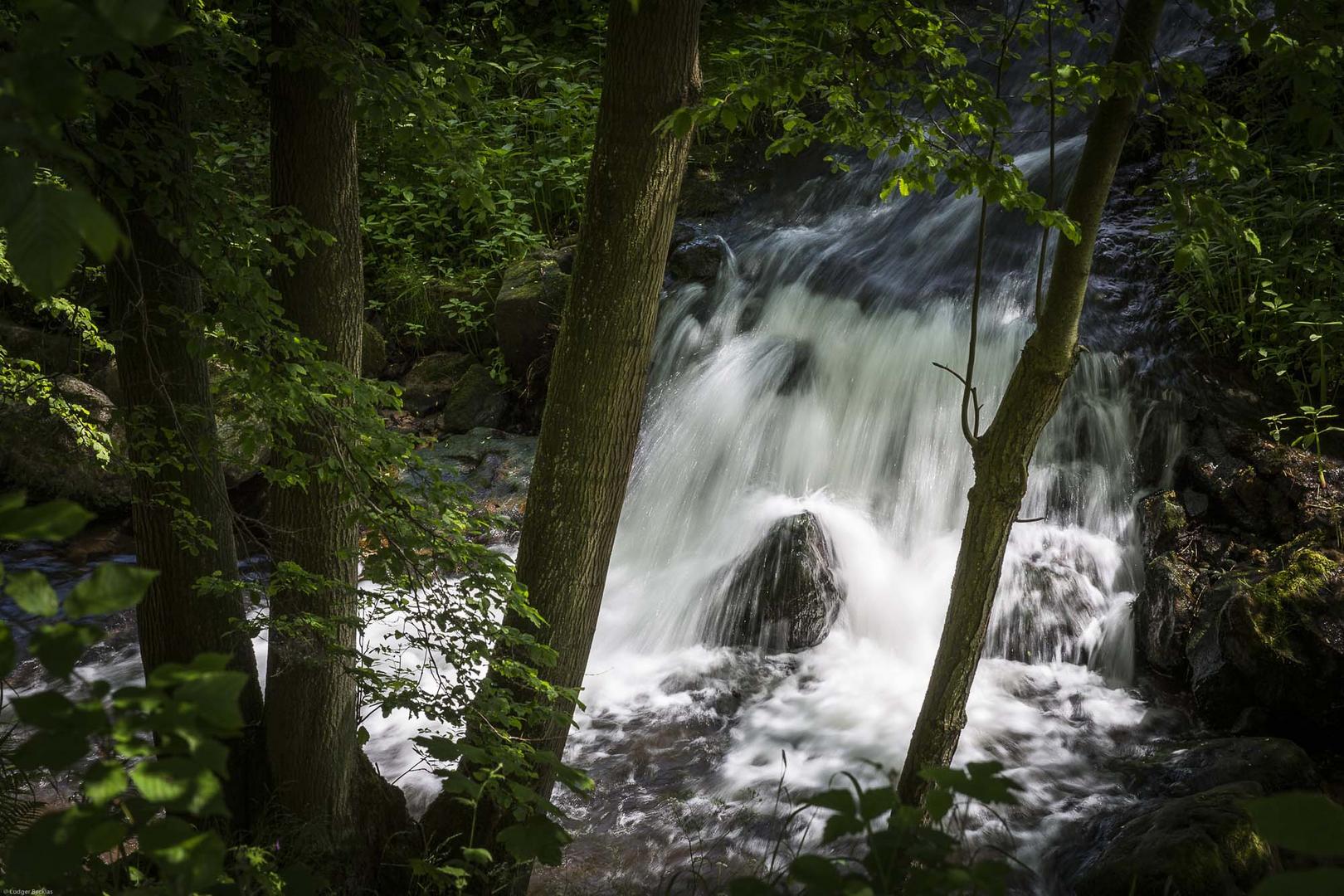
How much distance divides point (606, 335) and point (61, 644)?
7.48ft

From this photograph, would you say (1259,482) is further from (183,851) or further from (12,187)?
(12,187)

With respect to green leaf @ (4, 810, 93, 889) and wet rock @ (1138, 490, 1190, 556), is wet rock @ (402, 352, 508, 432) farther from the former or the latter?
green leaf @ (4, 810, 93, 889)

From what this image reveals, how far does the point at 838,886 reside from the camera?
129 cm

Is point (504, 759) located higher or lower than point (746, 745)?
higher

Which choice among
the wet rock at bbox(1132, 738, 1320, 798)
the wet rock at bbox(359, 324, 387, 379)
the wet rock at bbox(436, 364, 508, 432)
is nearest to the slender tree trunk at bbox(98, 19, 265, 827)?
the wet rock at bbox(1132, 738, 1320, 798)

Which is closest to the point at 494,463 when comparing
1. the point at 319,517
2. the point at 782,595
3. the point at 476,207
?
the point at 476,207

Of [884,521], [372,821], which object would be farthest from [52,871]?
[884,521]

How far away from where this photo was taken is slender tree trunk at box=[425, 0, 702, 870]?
9.71 ft

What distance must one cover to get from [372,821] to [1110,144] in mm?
3680

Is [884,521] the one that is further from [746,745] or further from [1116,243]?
[1116,243]

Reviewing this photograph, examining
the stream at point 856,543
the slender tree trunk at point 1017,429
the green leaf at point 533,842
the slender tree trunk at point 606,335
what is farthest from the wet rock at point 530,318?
the green leaf at point 533,842

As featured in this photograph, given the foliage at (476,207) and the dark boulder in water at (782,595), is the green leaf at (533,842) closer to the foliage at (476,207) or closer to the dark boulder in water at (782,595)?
the dark boulder in water at (782,595)

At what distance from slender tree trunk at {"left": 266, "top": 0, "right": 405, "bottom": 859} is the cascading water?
50.6 inches

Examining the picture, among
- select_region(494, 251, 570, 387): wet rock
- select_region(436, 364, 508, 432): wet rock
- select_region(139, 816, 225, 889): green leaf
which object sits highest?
select_region(494, 251, 570, 387): wet rock
